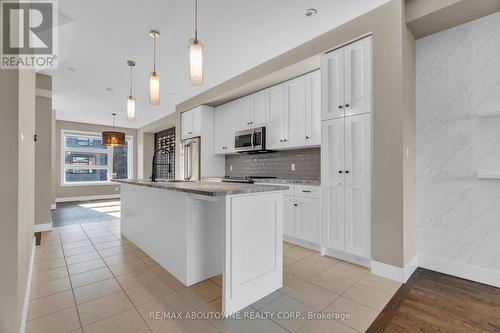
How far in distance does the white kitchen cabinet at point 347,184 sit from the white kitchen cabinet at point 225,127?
221 cm

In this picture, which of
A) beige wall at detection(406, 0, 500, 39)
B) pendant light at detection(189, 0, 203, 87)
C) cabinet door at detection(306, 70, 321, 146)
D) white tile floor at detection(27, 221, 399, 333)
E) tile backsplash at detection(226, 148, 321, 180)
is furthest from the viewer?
tile backsplash at detection(226, 148, 321, 180)

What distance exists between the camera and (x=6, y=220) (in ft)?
4.07

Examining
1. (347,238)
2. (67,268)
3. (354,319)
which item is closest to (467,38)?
(347,238)

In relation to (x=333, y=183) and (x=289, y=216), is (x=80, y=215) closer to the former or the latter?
(x=289, y=216)

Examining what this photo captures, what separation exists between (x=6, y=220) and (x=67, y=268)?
1.66 m

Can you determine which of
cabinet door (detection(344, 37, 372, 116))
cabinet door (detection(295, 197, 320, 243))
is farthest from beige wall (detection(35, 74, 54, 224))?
cabinet door (detection(344, 37, 372, 116))

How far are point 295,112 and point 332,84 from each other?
0.79 meters

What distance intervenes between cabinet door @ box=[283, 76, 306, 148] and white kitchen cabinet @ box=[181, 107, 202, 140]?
2.19 meters

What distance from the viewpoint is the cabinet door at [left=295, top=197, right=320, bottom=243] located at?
116 inches

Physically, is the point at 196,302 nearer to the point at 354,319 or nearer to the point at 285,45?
the point at 354,319

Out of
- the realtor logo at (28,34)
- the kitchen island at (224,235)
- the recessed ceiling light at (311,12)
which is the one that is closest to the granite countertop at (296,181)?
the kitchen island at (224,235)

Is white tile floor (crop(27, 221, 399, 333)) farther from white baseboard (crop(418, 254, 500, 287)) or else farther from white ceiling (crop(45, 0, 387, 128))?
white ceiling (crop(45, 0, 387, 128))

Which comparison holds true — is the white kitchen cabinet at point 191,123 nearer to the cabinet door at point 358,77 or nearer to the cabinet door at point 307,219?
the cabinet door at point 307,219

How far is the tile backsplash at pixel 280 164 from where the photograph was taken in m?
3.63
